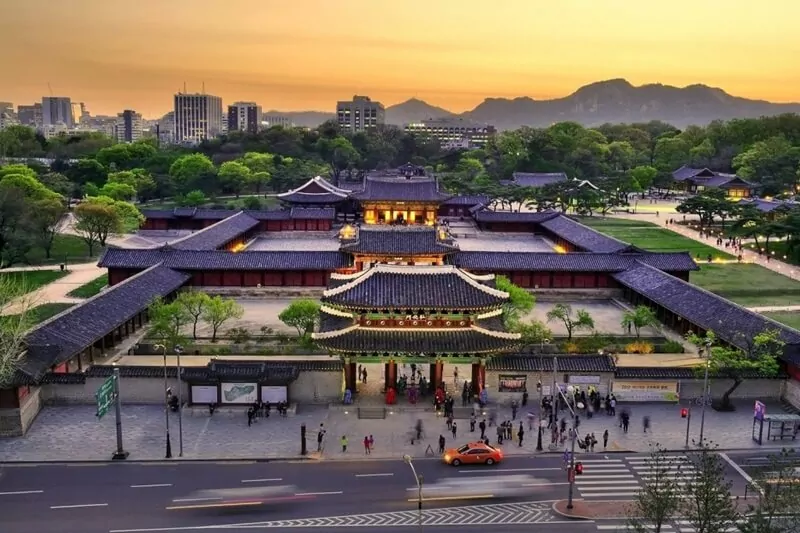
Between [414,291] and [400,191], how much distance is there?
2785 inches

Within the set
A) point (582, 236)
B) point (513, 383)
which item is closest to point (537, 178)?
point (582, 236)

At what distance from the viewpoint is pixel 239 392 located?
41.3m

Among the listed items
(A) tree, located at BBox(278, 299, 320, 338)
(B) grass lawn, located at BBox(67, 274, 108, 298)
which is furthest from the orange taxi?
(B) grass lawn, located at BBox(67, 274, 108, 298)

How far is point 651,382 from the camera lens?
42.7m

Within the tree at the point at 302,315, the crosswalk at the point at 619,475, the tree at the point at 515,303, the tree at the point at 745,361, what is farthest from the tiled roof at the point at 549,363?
Result: the tree at the point at 302,315

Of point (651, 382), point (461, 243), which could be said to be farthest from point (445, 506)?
point (461, 243)

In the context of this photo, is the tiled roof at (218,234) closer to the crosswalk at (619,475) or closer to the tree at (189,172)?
the tree at (189,172)

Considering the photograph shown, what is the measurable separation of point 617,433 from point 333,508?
674 inches

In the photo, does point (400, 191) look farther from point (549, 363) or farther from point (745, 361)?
point (745, 361)

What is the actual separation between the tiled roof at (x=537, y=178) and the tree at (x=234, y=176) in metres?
60.6

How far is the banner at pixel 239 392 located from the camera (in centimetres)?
4128

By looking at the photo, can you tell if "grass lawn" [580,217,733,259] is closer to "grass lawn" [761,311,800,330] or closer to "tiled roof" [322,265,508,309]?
"grass lawn" [761,311,800,330]

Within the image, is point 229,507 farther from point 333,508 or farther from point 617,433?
point 617,433

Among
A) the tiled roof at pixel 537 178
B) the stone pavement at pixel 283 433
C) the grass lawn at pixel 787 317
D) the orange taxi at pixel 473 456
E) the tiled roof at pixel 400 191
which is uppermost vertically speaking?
the tiled roof at pixel 537 178
